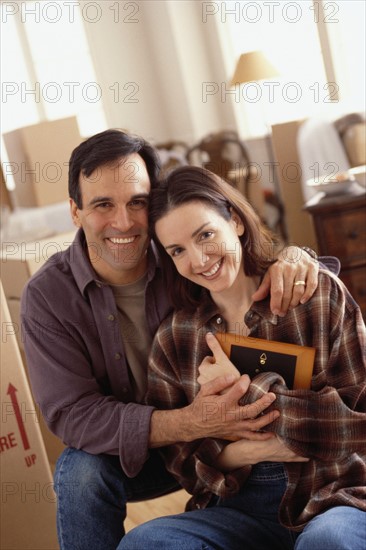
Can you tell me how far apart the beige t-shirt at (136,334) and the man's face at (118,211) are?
60 millimetres

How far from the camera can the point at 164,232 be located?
1.39 meters

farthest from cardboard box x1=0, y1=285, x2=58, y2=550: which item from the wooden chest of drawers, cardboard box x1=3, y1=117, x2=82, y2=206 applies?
cardboard box x1=3, y1=117, x2=82, y2=206

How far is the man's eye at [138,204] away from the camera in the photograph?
151cm

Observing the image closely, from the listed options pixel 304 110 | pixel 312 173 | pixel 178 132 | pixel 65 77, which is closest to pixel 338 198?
pixel 312 173

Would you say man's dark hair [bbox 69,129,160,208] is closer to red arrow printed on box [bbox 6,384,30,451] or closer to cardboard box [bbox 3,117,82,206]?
red arrow printed on box [bbox 6,384,30,451]

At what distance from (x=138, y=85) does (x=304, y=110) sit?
75.2 inches

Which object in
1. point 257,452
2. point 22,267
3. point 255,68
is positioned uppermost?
point 255,68

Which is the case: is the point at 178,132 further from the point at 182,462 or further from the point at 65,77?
the point at 182,462

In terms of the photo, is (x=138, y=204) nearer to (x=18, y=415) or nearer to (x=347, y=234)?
(x=18, y=415)

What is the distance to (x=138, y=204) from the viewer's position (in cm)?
152

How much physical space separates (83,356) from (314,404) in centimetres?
50

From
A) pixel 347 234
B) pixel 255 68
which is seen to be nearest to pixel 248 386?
pixel 347 234

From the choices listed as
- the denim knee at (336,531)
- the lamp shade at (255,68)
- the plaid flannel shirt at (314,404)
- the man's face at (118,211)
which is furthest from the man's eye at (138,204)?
the lamp shade at (255,68)

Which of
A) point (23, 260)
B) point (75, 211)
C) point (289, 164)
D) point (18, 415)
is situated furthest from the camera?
point (289, 164)
